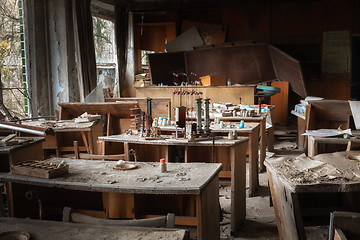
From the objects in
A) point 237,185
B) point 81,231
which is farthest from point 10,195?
point 237,185

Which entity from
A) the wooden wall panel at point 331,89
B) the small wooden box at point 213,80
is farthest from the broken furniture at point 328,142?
the wooden wall panel at point 331,89

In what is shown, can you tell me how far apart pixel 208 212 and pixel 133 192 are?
0.55 meters

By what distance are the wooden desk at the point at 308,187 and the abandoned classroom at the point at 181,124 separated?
0.04 feet

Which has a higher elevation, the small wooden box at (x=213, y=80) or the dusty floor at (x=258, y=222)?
the small wooden box at (x=213, y=80)

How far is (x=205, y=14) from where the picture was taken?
38.1 ft

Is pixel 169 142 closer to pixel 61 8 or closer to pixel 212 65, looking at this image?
pixel 61 8

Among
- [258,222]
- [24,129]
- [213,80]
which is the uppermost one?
[213,80]

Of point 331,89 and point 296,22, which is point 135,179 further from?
point 296,22

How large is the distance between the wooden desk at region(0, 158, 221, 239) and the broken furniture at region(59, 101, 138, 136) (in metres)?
2.65

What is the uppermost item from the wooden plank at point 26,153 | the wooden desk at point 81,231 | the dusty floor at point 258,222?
the wooden plank at point 26,153

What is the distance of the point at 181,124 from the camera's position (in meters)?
4.00

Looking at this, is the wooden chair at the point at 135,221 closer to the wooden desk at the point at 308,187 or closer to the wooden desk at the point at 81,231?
the wooden desk at the point at 81,231

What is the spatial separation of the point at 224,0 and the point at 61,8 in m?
5.78

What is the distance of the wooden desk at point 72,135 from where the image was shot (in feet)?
15.2
